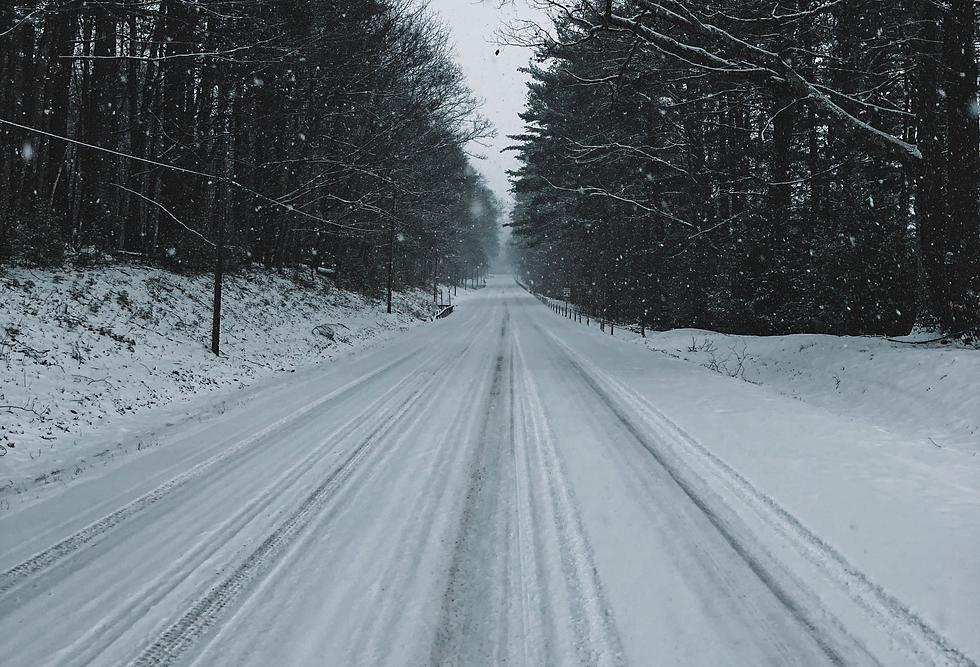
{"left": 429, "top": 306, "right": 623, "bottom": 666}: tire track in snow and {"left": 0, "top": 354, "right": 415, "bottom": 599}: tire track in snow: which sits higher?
{"left": 429, "top": 306, "right": 623, "bottom": 666}: tire track in snow

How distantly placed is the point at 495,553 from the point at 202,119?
55.6ft

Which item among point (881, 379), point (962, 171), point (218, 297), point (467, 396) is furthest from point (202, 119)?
point (962, 171)

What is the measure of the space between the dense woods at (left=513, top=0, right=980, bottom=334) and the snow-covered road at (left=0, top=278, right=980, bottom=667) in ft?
20.8

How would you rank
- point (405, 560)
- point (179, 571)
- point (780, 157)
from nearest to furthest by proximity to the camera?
point (179, 571) < point (405, 560) < point (780, 157)

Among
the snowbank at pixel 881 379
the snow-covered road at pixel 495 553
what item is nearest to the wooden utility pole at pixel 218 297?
the snow-covered road at pixel 495 553

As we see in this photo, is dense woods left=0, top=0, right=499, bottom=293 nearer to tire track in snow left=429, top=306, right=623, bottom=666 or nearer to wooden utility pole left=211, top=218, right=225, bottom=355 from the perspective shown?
wooden utility pole left=211, top=218, right=225, bottom=355

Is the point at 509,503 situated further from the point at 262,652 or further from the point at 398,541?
the point at 262,652

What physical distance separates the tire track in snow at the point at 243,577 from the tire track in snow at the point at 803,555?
11.0 feet

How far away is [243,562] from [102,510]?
1.95m

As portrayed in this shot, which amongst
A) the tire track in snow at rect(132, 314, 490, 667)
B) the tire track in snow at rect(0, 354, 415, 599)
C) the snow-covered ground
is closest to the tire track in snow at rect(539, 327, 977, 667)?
the snow-covered ground

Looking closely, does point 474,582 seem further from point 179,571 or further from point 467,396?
point 467,396

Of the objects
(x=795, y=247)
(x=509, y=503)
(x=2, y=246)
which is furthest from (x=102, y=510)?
(x=795, y=247)

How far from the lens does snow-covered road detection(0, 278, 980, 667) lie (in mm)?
2629

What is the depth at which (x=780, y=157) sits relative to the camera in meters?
15.2
